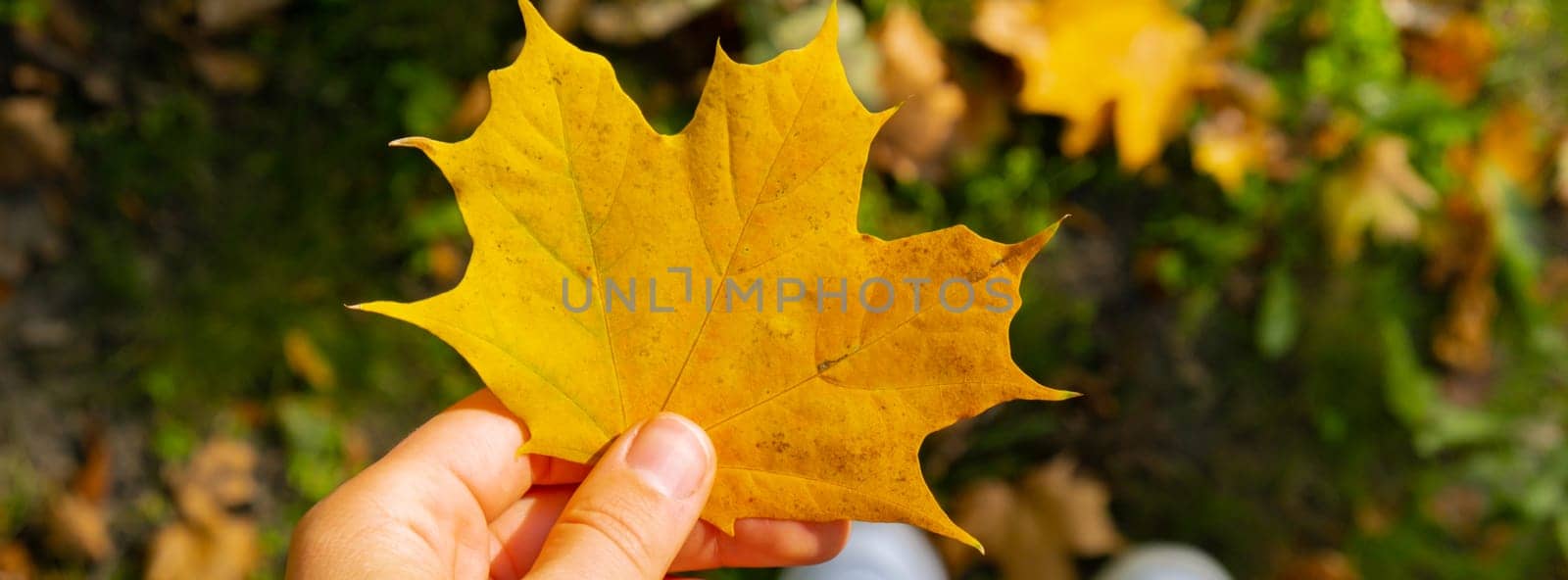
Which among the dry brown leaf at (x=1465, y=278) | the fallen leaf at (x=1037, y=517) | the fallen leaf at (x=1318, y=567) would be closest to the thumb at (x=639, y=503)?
the fallen leaf at (x=1037, y=517)

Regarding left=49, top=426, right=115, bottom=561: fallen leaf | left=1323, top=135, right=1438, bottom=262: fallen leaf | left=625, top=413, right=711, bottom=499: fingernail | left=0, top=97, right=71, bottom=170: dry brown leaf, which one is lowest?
left=49, top=426, right=115, bottom=561: fallen leaf

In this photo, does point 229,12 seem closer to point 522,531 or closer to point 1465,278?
point 522,531

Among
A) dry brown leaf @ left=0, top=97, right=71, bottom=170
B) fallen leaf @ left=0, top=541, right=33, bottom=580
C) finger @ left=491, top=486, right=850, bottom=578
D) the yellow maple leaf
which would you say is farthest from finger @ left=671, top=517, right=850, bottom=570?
dry brown leaf @ left=0, top=97, right=71, bottom=170

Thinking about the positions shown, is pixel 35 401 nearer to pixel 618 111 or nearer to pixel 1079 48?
pixel 618 111

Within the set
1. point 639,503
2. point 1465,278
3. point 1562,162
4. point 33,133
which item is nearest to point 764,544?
point 639,503

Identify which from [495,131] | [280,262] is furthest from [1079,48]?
[280,262]

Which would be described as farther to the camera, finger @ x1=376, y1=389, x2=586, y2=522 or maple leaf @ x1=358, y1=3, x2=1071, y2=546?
finger @ x1=376, y1=389, x2=586, y2=522

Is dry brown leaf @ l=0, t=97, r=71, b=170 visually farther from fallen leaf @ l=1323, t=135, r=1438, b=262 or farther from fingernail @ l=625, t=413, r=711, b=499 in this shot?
fallen leaf @ l=1323, t=135, r=1438, b=262
